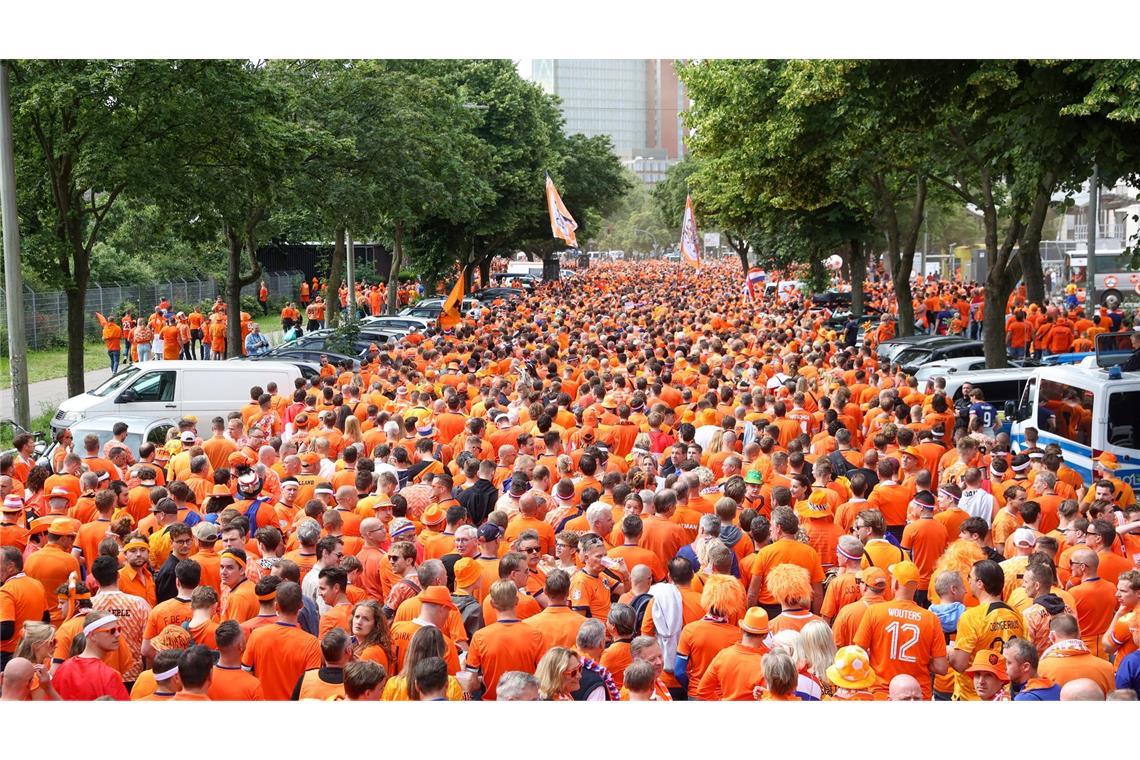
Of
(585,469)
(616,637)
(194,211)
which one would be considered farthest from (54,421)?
(616,637)

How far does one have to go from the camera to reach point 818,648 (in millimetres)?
6586

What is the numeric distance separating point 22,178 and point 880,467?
15.4 m

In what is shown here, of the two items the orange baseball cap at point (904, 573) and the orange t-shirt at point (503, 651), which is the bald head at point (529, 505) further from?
the orange baseball cap at point (904, 573)

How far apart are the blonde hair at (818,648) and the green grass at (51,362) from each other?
23265 millimetres

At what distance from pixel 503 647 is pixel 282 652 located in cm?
117

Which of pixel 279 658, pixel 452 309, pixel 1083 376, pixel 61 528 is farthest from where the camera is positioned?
pixel 452 309

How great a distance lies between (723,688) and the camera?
6.62 meters

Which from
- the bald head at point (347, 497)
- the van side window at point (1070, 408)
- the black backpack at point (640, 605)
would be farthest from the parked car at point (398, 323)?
the black backpack at point (640, 605)

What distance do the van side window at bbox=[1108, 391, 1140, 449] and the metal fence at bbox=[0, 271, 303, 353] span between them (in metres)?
21.9

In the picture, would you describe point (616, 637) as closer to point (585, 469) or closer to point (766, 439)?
point (585, 469)

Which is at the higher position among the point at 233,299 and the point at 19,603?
the point at 233,299

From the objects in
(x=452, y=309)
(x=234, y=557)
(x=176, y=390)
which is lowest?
(x=234, y=557)

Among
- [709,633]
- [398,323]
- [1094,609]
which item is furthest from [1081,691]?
[398,323]

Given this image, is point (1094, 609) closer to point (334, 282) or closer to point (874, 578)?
point (874, 578)
